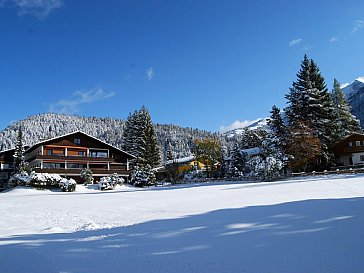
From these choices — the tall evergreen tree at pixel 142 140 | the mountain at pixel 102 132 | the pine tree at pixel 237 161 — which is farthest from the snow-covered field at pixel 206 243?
the mountain at pixel 102 132

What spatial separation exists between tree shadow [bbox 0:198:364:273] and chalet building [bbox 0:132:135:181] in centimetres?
3972

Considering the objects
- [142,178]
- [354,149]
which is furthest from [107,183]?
[354,149]

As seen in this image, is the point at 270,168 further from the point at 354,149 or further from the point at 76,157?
the point at 76,157

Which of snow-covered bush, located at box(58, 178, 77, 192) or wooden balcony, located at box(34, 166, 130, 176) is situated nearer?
snow-covered bush, located at box(58, 178, 77, 192)

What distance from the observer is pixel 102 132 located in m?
169

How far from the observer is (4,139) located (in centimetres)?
15075

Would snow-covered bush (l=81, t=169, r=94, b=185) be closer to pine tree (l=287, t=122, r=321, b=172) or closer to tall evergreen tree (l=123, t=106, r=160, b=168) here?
tall evergreen tree (l=123, t=106, r=160, b=168)

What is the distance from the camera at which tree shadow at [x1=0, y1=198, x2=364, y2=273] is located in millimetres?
5836

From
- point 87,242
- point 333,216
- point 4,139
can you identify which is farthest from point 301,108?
point 4,139

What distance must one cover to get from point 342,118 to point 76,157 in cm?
4391

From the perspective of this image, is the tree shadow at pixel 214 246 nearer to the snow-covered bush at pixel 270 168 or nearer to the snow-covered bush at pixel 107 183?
the snow-covered bush at pixel 270 168

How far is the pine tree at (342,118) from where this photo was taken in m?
48.9

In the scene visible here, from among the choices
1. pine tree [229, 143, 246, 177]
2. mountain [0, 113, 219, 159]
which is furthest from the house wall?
mountain [0, 113, 219, 159]

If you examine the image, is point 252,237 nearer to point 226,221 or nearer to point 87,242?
point 226,221
